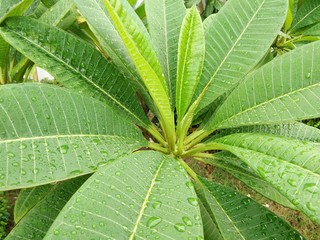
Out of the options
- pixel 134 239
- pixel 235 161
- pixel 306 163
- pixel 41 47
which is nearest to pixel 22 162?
pixel 134 239

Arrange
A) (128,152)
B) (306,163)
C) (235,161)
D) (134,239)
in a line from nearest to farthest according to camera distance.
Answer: (134,239), (306,163), (128,152), (235,161)

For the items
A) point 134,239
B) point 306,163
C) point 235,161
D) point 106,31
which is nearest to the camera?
point 134,239

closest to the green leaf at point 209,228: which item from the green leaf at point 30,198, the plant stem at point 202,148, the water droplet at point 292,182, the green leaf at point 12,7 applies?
the plant stem at point 202,148

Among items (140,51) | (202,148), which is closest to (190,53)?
(140,51)

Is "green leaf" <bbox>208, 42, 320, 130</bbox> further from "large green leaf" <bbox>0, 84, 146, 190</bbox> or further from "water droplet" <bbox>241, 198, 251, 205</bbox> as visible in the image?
"large green leaf" <bbox>0, 84, 146, 190</bbox>

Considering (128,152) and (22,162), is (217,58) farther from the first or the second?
(22,162)

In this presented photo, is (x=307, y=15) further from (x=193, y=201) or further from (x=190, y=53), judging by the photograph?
(x=193, y=201)
